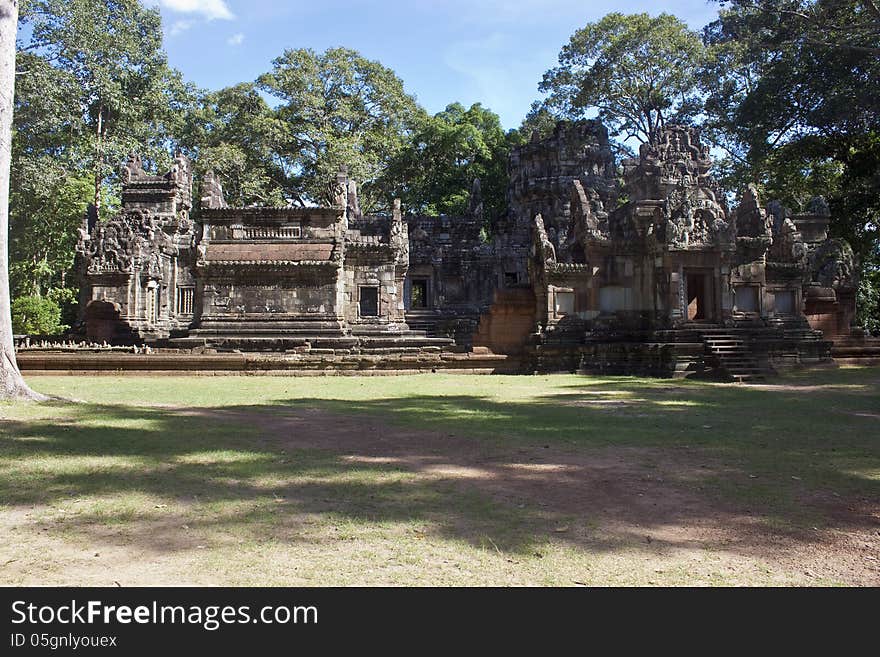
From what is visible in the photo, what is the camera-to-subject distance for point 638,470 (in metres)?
6.11

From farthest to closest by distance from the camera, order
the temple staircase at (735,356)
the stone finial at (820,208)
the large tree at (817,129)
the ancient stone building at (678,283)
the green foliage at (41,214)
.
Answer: the green foliage at (41,214) < the large tree at (817,129) < the stone finial at (820,208) < the ancient stone building at (678,283) < the temple staircase at (735,356)

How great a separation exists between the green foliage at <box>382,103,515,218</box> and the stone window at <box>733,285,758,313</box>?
2531cm

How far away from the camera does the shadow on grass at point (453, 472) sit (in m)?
4.35

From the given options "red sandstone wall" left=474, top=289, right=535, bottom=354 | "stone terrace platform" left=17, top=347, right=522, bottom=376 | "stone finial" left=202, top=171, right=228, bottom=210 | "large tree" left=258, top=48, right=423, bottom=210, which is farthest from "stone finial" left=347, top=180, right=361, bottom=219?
"stone terrace platform" left=17, top=347, right=522, bottom=376

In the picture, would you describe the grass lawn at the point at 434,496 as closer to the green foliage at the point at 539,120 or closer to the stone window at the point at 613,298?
the stone window at the point at 613,298

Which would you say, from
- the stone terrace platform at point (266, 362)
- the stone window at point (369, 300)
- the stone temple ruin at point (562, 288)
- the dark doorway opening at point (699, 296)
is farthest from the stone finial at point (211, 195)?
the dark doorway opening at point (699, 296)

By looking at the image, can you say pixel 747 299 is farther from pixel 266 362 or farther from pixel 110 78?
pixel 110 78

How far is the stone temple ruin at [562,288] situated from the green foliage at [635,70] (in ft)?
61.7

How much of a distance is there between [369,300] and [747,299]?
50.8ft

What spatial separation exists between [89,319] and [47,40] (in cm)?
1988

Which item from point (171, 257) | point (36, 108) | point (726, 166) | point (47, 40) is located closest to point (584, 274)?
point (171, 257)

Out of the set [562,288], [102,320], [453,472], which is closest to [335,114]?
[102,320]

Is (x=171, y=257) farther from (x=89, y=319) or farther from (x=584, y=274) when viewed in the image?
(x=584, y=274)

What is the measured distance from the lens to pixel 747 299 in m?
22.6
